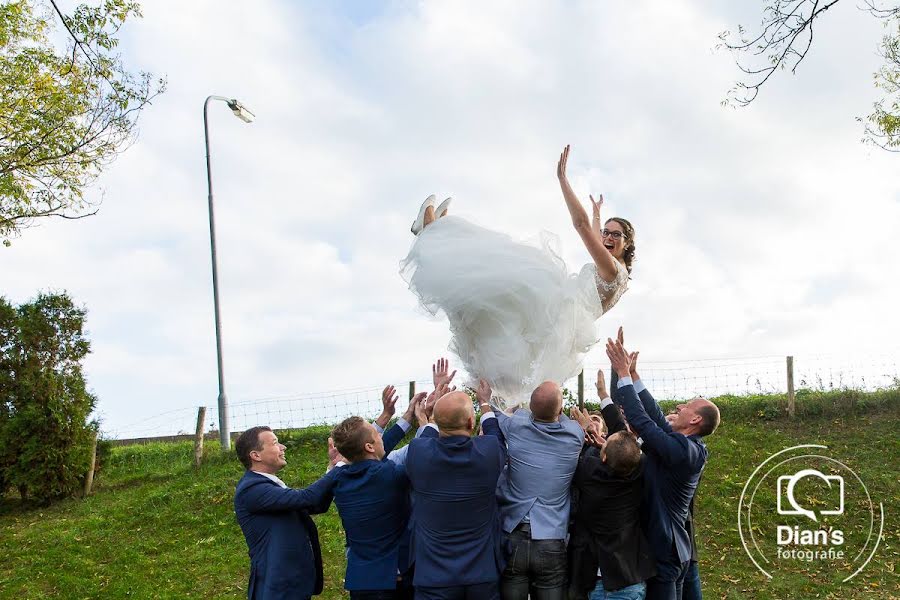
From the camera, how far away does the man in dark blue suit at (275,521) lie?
3.92 metres

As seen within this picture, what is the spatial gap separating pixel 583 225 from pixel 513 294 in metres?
0.63

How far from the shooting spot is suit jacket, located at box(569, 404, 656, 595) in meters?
3.88

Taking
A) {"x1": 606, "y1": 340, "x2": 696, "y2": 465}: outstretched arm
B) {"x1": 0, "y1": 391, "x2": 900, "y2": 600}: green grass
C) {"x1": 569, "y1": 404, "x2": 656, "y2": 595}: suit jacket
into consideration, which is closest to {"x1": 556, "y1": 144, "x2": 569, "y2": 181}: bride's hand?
{"x1": 606, "y1": 340, "x2": 696, "y2": 465}: outstretched arm

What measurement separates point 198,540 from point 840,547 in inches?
334

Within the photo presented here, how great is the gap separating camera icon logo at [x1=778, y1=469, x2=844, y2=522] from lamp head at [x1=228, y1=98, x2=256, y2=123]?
1088cm

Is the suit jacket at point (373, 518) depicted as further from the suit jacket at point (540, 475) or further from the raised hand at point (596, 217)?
the raised hand at point (596, 217)

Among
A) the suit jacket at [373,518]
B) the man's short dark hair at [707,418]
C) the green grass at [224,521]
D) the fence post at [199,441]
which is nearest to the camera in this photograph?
the suit jacket at [373,518]

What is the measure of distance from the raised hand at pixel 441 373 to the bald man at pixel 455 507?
0.70 m

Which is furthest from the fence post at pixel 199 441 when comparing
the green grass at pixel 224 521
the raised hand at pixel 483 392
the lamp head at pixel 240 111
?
the raised hand at pixel 483 392

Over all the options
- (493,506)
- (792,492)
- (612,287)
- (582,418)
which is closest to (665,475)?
(582,418)

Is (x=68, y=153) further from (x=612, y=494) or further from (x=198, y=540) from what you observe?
(x=612, y=494)

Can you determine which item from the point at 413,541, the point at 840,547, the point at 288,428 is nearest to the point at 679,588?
the point at 413,541

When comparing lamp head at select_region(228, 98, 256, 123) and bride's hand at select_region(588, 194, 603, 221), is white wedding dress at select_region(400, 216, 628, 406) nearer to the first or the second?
bride's hand at select_region(588, 194, 603, 221)

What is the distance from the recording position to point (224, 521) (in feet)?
35.6
